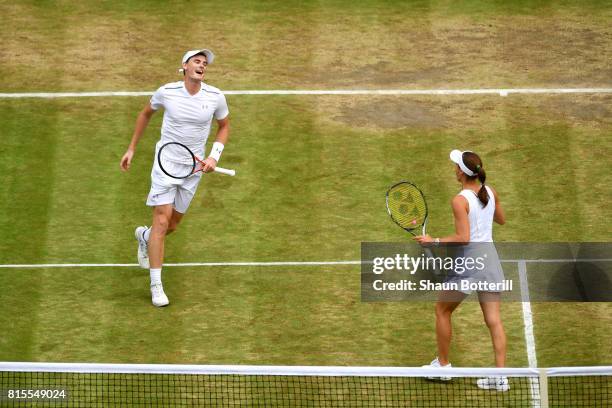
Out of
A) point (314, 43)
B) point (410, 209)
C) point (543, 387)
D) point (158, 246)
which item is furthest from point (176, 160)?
point (314, 43)

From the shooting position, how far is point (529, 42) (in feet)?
57.8

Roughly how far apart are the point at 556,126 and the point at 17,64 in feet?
24.3

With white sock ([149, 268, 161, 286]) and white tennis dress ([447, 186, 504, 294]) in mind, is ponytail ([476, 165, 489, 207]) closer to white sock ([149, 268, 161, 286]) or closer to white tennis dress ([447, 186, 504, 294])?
white tennis dress ([447, 186, 504, 294])

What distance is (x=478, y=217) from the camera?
36.6ft

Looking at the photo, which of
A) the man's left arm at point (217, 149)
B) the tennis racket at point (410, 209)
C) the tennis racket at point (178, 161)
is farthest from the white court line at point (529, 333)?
the man's left arm at point (217, 149)

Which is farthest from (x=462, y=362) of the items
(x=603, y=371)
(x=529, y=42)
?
(x=529, y=42)

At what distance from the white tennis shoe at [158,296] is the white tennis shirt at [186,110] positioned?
146 centimetres

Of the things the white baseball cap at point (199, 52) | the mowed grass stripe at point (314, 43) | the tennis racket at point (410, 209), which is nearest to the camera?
the white baseball cap at point (199, 52)

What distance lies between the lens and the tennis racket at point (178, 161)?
1270 centimetres

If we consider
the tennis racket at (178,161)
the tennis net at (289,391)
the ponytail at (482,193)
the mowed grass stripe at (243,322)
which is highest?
the tennis racket at (178,161)

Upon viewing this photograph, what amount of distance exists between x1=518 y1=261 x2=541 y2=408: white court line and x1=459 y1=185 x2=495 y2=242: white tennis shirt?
1.37 metres

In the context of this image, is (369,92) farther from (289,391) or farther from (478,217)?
(289,391)

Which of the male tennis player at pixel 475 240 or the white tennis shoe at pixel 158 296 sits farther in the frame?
the white tennis shoe at pixel 158 296

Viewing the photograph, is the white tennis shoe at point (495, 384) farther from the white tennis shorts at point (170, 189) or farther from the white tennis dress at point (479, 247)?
the white tennis shorts at point (170, 189)
